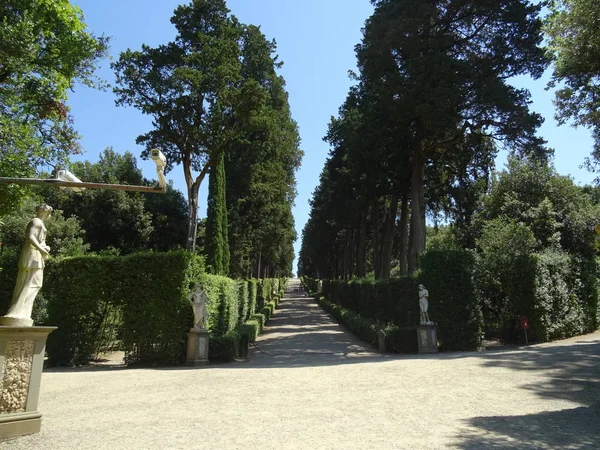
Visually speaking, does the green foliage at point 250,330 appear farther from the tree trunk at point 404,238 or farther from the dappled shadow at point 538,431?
the tree trunk at point 404,238

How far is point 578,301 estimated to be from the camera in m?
17.3

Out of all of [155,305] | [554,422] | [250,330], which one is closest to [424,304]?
[250,330]

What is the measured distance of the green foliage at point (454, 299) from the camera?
48.1ft

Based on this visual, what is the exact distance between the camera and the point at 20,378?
20.0 ft

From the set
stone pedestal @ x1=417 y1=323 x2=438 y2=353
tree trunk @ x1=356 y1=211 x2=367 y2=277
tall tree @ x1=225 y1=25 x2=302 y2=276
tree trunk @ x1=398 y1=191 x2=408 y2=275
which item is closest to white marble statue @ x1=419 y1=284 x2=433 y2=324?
stone pedestal @ x1=417 y1=323 x2=438 y2=353

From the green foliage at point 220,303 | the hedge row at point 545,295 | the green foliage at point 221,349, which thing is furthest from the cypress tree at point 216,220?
the hedge row at point 545,295

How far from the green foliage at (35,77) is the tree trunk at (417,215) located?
15.6m

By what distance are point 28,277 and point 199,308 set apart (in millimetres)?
7002

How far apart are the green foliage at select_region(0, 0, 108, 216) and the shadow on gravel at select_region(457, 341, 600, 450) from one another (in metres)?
14.4

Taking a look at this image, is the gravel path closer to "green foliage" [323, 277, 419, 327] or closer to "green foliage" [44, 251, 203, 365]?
"green foliage" [44, 251, 203, 365]

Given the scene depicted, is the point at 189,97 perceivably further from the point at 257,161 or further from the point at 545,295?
the point at 545,295

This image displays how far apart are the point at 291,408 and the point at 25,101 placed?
46.0 ft

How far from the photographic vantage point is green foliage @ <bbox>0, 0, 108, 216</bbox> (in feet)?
43.5

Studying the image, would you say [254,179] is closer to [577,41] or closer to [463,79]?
[463,79]
